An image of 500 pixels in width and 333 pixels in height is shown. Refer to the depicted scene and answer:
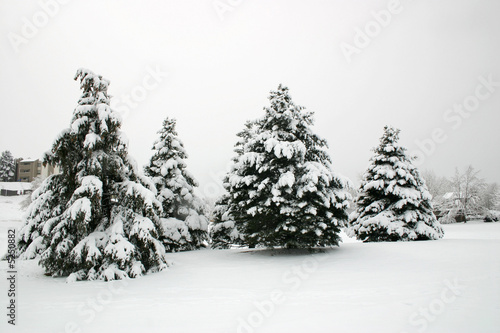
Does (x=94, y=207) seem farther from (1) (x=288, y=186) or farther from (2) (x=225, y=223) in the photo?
(2) (x=225, y=223)

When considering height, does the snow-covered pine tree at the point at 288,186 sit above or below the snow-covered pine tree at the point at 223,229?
above

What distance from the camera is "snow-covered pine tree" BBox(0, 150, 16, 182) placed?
268 feet

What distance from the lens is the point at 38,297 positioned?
7312 millimetres

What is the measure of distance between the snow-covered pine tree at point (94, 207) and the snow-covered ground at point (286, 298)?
728mm

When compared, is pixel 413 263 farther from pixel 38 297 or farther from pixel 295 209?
pixel 38 297

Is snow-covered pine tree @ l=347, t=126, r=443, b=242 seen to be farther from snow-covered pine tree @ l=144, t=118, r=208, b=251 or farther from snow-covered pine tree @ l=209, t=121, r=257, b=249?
snow-covered pine tree @ l=144, t=118, r=208, b=251

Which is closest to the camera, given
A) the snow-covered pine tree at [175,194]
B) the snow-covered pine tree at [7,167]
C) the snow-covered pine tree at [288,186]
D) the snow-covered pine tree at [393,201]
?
the snow-covered pine tree at [288,186]

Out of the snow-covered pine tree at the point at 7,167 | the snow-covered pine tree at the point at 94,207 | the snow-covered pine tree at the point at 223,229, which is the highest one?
the snow-covered pine tree at the point at 7,167

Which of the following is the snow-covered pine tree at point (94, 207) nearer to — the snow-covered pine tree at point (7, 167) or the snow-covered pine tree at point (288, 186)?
the snow-covered pine tree at point (288, 186)

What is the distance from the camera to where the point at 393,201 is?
17.6m

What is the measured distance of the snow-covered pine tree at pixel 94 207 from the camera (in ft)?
31.5

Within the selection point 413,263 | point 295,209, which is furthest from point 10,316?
point 413,263

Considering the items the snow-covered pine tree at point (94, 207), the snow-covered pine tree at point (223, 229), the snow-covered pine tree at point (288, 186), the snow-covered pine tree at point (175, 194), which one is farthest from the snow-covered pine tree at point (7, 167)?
the snow-covered pine tree at point (288, 186)

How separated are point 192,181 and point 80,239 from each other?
9606mm
